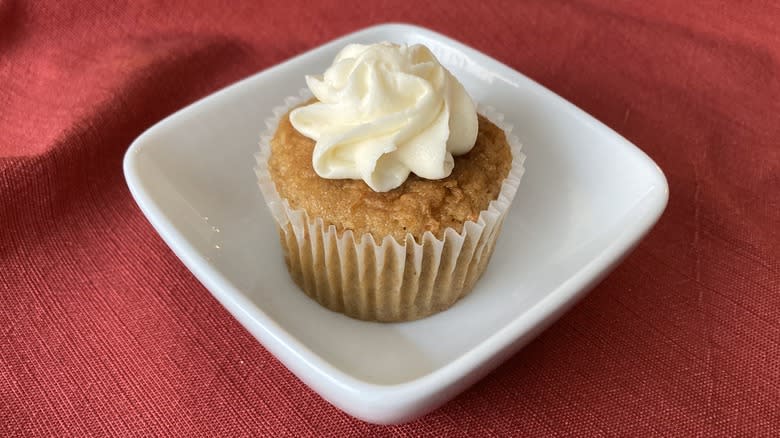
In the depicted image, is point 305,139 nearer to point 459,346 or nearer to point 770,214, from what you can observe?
point 459,346

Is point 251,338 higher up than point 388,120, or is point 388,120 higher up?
point 388,120

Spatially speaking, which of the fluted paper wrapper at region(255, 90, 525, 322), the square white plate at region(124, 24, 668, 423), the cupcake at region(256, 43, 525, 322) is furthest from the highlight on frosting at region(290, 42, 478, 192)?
the square white plate at region(124, 24, 668, 423)

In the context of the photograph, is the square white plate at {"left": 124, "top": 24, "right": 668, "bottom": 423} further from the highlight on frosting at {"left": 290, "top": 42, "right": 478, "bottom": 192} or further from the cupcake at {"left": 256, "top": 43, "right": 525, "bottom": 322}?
the highlight on frosting at {"left": 290, "top": 42, "right": 478, "bottom": 192}

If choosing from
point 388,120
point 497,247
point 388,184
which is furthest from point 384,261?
point 497,247

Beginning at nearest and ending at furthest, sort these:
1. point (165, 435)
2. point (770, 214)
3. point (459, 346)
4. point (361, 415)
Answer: point (361, 415) < point (165, 435) < point (459, 346) < point (770, 214)

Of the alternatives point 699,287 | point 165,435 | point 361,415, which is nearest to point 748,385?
point 699,287

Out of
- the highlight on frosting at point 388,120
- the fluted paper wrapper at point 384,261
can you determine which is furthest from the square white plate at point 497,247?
the highlight on frosting at point 388,120

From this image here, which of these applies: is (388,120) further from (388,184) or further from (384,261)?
(384,261)
